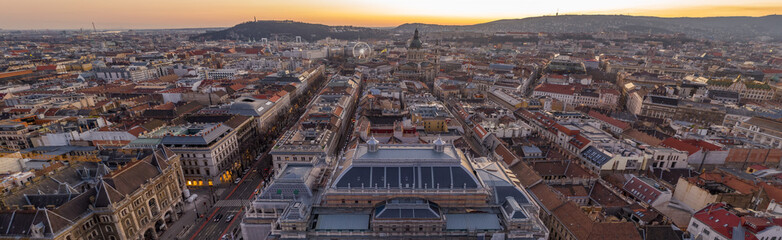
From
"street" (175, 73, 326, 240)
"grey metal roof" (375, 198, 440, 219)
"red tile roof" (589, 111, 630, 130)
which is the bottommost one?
"street" (175, 73, 326, 240)

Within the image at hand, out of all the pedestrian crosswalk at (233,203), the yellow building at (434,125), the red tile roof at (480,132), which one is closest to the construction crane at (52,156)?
the pedestrian crosswalk at (233,203)

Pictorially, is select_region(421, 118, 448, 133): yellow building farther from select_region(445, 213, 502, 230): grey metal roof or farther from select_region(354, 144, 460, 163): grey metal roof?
select_region(445, 213, 502, 230): grey metal roof

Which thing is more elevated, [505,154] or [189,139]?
[189,139]

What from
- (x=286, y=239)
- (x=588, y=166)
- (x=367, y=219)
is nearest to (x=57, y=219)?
(x=286, y=239)

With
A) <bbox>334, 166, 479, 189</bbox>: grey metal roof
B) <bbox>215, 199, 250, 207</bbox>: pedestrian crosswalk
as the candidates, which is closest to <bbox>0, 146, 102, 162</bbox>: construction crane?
<bbox>215, 199, 250, 207</bbox>: pedestrian crosswalk

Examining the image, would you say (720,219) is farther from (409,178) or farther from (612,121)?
(612,121)

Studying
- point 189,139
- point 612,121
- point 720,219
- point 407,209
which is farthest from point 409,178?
point 612,121

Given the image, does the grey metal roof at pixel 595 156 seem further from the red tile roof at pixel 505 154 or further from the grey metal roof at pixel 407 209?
the grey metal roof at pixel 407 209

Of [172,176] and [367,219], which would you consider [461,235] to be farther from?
[172,176]

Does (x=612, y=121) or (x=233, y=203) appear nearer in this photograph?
(x=233, y=203)

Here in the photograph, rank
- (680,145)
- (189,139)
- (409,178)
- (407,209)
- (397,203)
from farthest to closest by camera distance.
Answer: (680,145)
(189,139)
(409,178)
(397,203)
(407,209)

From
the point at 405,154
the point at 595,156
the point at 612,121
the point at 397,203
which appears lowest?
the point at 595,156

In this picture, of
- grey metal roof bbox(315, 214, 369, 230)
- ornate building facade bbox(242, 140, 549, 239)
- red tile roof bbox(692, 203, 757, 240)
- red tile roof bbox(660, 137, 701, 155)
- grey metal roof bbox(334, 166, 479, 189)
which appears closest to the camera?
red tile roof bbox(692, 203, 757, 240)
